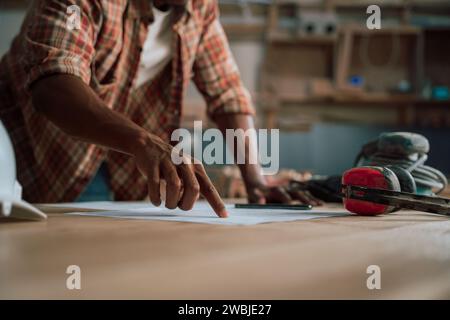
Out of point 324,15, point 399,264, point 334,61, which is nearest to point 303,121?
point 334,61

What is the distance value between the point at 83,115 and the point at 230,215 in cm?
30

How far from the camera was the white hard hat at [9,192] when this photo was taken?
0.62m

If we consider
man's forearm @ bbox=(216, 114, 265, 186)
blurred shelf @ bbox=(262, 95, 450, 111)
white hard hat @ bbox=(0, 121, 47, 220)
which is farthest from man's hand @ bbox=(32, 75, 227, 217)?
blurred shelf @ bbox=(262, 95, 450, 111)

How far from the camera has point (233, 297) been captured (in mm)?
324

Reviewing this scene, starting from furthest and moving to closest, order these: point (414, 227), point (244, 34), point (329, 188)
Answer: point (244, 34) < point (329, 188) < point (414, 227)

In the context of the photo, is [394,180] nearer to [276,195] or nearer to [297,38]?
[276,195]

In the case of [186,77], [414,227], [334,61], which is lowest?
[414,227]

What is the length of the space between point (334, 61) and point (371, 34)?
373mm

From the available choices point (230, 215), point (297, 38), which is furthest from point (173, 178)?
point (297, 38)

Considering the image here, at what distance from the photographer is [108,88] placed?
3.96ft

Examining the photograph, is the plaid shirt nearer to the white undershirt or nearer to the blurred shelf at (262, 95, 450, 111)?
the white undershirt

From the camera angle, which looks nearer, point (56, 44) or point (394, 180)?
point (394, 180)

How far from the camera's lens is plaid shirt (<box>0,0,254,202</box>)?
1.12 metres
